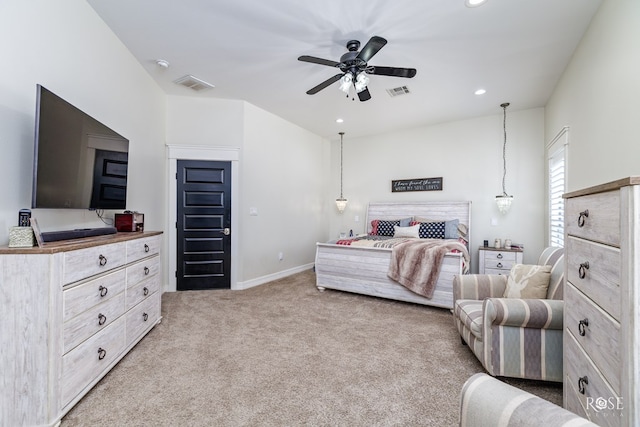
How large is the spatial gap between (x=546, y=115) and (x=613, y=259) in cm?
431

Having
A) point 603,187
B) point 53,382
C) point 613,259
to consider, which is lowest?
point 53,382

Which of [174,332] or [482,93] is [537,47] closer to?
[482,93]

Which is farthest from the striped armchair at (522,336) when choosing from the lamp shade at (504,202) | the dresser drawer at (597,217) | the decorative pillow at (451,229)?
the lamp shade at (504,202)

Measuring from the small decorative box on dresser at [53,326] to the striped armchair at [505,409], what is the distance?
1960mm

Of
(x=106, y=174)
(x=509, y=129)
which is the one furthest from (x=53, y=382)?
(x=509, y=129)

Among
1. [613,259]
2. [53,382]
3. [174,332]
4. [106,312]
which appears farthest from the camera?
[174,332]

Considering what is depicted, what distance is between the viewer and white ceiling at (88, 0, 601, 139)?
2.36 meters

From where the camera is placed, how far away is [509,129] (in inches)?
181

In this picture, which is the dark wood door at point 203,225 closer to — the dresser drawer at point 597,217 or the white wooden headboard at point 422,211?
the white wooden headboard at point 422,211

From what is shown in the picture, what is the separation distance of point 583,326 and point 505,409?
0.83 m

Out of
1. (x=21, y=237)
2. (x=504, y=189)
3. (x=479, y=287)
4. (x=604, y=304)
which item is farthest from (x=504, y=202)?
(x=21, y=237)

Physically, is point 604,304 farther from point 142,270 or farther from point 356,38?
point 142,270

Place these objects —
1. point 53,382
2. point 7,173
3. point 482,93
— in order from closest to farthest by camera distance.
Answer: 1. point 53,382
2. point 7,173
3. point 482,93

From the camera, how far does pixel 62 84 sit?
2.19 m
